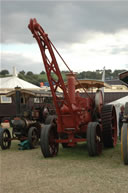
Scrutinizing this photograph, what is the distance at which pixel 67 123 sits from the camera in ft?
22.8

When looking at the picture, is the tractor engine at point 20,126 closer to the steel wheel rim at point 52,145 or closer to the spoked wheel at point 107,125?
the steel wheel rim at point 52,145

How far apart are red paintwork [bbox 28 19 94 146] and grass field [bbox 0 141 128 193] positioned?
0.69 metres

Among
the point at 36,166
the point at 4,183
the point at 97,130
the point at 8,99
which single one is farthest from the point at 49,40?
the point at 8,99

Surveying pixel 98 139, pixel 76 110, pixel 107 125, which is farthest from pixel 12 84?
pixel 98 139

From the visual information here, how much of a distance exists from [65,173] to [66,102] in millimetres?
2005

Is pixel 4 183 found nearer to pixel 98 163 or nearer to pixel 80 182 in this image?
pixel 80 182

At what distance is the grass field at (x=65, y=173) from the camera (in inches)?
169

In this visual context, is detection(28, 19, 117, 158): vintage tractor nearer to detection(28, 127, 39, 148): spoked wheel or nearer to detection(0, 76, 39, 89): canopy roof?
detection(28, 127, 39, 148): spoked wheel

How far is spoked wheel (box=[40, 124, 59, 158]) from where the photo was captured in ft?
21.8

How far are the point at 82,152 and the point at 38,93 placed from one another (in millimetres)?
5705

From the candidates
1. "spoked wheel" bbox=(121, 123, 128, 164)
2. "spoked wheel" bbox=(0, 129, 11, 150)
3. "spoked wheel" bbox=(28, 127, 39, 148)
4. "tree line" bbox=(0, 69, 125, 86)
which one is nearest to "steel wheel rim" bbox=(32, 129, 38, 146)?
"spoked wheel" bbox=(28, 127, 39, 148)

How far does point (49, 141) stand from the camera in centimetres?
696

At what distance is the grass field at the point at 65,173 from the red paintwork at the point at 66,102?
27.2 inches

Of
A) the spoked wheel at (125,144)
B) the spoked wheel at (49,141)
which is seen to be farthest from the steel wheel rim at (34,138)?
the spoked wheel at (125,144)
